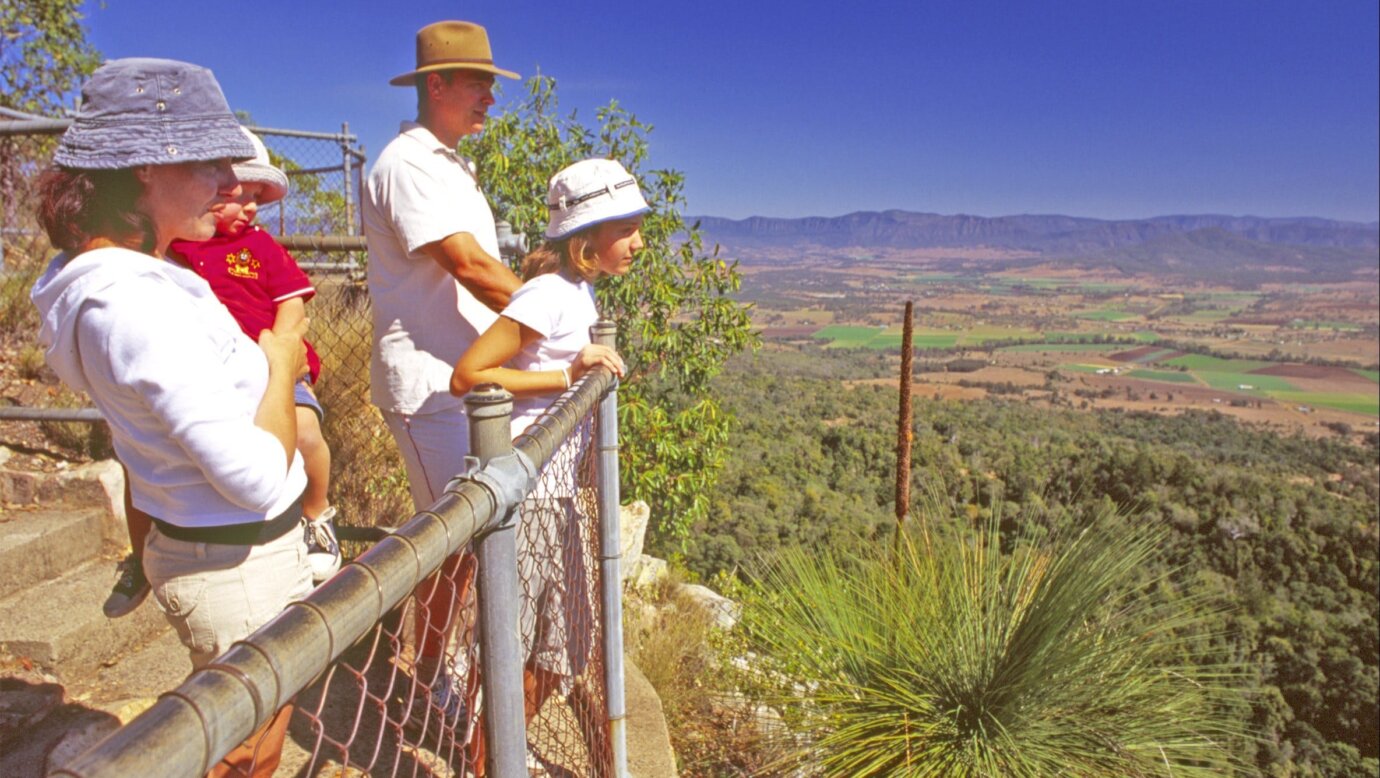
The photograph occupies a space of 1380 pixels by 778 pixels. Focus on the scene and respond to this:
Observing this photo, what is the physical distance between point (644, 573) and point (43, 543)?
4000 mm

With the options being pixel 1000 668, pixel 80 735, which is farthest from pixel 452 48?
pixel 1000 668

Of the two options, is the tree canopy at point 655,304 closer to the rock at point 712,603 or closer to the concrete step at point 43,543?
the rock at point 712,603

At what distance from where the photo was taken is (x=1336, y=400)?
74250 millimetres

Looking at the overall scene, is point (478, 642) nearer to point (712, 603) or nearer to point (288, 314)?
point (288, 314)

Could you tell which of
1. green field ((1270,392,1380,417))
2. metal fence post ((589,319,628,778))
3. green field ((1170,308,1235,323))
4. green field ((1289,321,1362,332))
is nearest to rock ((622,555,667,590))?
metal fence post ((589,319,628,778))

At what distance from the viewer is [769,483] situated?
17.6 meters

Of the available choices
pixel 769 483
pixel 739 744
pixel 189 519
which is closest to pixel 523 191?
pixel 739 744

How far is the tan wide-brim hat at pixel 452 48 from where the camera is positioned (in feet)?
7.34

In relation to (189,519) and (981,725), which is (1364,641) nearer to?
(981,725)

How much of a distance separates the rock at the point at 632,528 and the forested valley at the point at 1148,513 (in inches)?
47.9

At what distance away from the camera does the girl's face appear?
7.13 ft

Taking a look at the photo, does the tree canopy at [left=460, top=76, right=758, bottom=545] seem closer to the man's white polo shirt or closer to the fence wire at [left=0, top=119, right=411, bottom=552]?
the fence wire at [left=0, top=119, right=411, bottom=552]

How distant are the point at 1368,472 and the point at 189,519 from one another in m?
60.4

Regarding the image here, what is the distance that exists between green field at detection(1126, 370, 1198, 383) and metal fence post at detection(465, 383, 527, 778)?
86.2 meters
